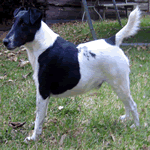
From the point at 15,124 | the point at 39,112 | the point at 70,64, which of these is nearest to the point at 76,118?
the point at 39,112

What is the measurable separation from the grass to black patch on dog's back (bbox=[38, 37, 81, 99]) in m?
0.60

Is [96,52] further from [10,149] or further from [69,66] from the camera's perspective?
[10,149]

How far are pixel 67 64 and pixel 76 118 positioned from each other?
2.99ft

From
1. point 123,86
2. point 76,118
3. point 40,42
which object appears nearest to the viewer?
point 40,42

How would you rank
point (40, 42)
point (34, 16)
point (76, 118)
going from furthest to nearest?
point (76, 118) < point (40, 42) < point (34, 16)

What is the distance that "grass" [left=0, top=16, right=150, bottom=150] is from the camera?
2.10m

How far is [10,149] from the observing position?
6.59ft

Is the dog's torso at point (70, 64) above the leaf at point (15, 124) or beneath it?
above

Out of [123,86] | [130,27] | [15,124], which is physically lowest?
[15,124]

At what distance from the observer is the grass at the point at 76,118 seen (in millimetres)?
2096

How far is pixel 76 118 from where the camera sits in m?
2.58

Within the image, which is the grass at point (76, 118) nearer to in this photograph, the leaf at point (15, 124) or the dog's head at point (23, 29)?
the leaf at point (15, 124)

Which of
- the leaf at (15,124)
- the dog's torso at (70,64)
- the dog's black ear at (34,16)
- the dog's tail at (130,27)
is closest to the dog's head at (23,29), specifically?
the dog's black ear at (34,16)

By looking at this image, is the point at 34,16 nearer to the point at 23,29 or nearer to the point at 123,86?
the point at 23,29
